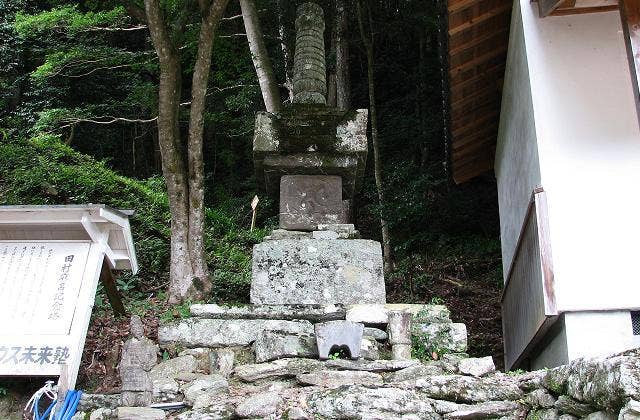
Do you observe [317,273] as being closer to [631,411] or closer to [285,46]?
[631,411]

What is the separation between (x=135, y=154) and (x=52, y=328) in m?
13.4

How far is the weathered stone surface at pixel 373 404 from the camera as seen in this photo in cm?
355

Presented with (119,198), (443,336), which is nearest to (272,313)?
(443,336)

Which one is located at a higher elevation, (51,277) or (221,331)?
(51,277)

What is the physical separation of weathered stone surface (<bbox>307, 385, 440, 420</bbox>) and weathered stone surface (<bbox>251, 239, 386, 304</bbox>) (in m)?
1.95

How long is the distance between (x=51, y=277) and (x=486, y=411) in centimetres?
369

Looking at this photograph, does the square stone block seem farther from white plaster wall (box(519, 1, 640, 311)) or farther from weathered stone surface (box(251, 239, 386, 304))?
white plaster wall (box(519, 1, 640, 311))

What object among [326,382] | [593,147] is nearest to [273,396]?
[326,382]

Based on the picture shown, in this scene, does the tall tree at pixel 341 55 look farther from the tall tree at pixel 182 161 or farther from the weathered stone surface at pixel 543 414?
the weathered stone surface at pixel 543 414

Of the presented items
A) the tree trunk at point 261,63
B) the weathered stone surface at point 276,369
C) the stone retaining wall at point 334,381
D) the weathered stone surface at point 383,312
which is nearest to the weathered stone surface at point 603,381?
the stone retaining wall at point 334,381

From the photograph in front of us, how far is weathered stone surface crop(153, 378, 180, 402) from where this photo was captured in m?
4.21

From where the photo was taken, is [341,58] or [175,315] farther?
[341,58]

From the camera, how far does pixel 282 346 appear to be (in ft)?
15.3

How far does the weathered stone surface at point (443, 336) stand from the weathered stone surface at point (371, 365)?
2.38 feet
